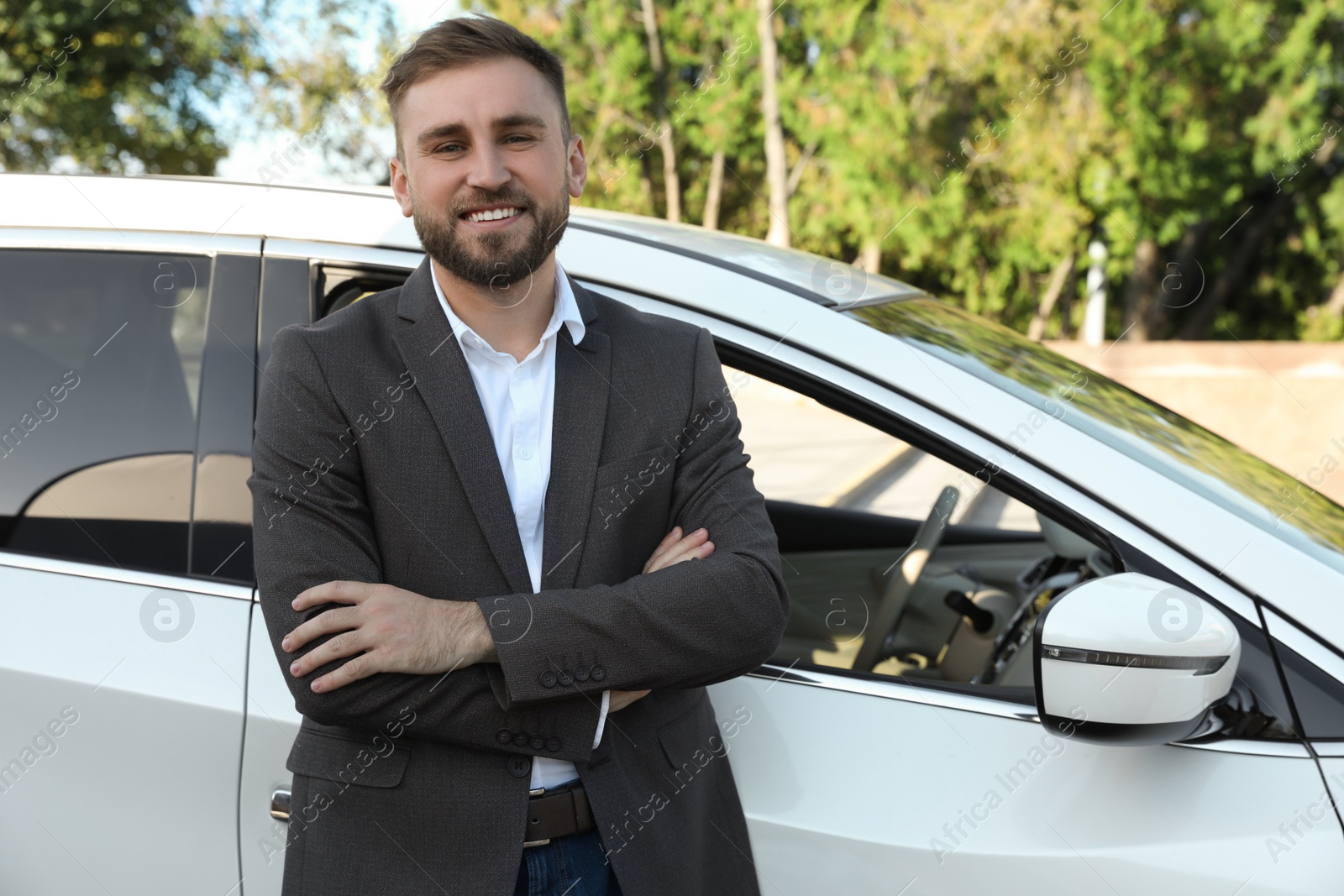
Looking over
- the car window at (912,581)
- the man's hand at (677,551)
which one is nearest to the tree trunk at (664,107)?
the car window at (912,581)

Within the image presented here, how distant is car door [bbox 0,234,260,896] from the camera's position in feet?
5.79

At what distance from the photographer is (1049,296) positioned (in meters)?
17.9

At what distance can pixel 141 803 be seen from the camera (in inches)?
69.8

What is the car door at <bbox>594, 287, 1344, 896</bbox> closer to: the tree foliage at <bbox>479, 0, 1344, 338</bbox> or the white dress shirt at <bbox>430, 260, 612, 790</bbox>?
the white dress shirt at <bbox>430, 260, 612, 790</bbox>

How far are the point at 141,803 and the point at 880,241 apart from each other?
14101 millimetres

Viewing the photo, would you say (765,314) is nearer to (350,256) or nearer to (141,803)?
(350,256)

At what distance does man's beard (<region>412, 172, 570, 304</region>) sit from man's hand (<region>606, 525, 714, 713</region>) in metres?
0.45

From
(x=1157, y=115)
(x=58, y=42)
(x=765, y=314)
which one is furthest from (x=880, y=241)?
(x=765, y=314)

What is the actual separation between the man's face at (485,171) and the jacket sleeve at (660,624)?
1.68 ft

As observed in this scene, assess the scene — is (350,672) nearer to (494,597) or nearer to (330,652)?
(330,652)

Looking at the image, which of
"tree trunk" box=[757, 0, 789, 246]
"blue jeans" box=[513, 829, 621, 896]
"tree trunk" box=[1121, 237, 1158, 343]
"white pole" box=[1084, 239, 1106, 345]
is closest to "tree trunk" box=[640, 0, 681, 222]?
"tree trunk" box=[757, 0, 789, 246]

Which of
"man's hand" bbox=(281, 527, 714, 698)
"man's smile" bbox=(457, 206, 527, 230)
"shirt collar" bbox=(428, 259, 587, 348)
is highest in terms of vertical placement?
"man's smile" bbox=(457, 206, 527, 230)

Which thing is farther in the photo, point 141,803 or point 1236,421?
point 1236,421

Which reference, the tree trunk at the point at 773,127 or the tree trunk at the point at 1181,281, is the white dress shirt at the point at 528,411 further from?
the tree trunk at the point at 1181,281
